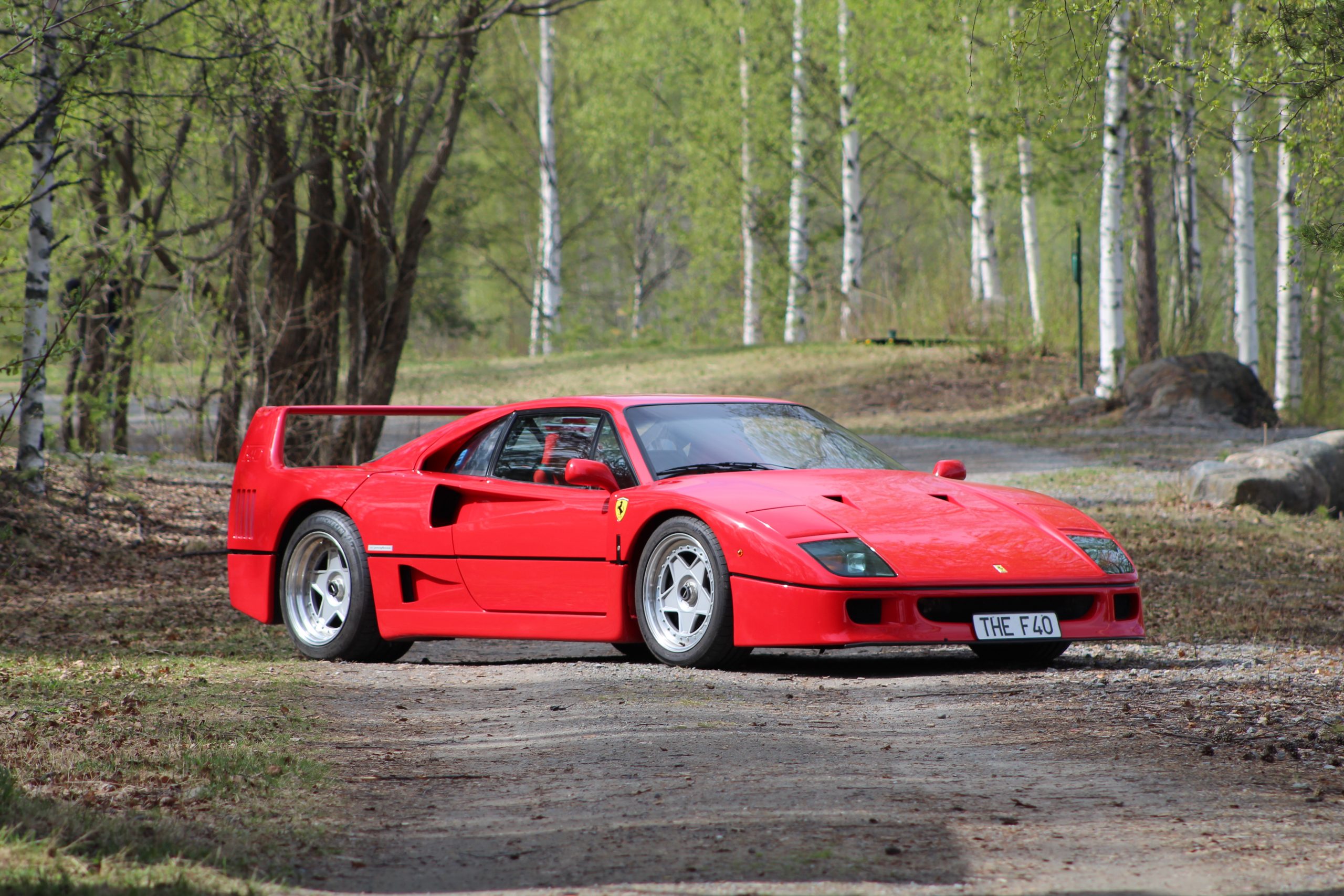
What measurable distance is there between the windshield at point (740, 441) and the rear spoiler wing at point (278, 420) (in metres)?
1.34

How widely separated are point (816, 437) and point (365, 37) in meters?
10.3

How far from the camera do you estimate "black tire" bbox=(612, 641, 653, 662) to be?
7.59 m

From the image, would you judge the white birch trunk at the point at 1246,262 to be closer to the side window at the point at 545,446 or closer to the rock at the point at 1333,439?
the rock at the point at 1333,439

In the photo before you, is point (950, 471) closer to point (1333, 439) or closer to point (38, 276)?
point (38, 276)

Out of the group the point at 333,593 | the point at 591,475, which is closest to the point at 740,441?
the point at 591,475

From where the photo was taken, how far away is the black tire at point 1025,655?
705 centimetres

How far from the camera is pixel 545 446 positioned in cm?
762

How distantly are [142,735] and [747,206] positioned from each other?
37835 mm

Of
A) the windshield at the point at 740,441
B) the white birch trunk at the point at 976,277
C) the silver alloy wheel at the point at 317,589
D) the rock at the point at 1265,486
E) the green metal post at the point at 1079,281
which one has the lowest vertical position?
the silver alloy wheel at the point at 317,589

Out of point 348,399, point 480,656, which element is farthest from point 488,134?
point 480,656

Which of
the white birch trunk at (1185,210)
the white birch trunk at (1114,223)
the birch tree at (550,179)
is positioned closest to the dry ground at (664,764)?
the white birch trunk at (1185,210)

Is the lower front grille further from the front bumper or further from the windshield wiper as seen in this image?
the windshield wiper

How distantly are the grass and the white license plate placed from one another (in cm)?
284

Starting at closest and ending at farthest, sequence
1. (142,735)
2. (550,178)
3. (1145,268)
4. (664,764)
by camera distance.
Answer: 1. (664,764)
2. (142,735)
3. (1145,268)
4. (550,178)
